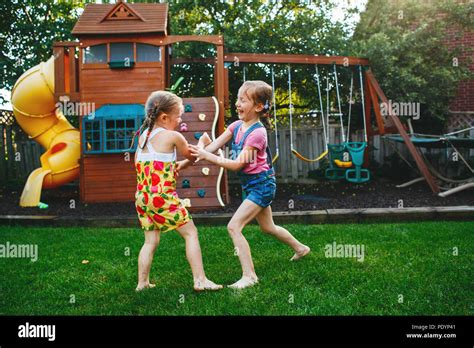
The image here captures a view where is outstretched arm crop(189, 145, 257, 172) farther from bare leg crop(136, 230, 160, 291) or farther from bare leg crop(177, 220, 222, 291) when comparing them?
bare leg crop(136, 230, 160, 291)

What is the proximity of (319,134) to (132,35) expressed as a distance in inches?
192

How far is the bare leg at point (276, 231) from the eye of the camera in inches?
159

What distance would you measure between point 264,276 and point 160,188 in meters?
1.15

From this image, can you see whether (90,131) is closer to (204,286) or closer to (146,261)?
(146,261)

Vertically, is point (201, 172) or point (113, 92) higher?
point (113, 92)

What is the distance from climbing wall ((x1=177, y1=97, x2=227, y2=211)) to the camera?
756 cm

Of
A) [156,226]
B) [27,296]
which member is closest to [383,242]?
[156,226]

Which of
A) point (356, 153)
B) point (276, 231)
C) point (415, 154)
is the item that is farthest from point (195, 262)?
point (415, 154)

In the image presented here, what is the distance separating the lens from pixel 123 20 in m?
8.48

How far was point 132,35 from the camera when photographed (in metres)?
8.34

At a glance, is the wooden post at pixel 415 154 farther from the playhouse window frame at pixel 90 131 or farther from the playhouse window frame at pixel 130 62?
the playhouse window frame at pixel 90 131

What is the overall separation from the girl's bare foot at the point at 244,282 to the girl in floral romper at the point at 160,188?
0.15 metres

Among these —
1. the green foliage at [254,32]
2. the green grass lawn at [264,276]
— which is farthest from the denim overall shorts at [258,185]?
the green foliage at [254,32]

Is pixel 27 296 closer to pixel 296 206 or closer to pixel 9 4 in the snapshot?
pixel 296 206
